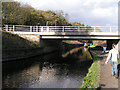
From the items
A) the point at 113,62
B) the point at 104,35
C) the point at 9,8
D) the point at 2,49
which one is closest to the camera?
the point at 113,62

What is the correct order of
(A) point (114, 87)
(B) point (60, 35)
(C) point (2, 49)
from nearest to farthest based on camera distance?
(A) point (114, 87)
(C) point (2, 49)
(B) point (60, 35)

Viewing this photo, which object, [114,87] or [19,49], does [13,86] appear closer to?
[114,87]

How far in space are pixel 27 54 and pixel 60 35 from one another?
761 centimetres

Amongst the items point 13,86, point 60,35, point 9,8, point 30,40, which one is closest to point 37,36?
point 30,40

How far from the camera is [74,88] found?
8.44 m

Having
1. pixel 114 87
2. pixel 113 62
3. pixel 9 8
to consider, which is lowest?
pixel 114 87

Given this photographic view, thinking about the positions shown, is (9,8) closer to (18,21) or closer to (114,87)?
(18,21)

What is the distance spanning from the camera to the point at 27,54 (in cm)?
2188

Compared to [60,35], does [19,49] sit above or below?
below

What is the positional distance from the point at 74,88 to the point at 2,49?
1256cm

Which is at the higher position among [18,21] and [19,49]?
[18,21]

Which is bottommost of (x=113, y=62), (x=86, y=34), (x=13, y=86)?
(x=13, y=86)

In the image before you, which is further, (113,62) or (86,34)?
(86,34)

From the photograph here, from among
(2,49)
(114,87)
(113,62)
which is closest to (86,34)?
(2,49)
